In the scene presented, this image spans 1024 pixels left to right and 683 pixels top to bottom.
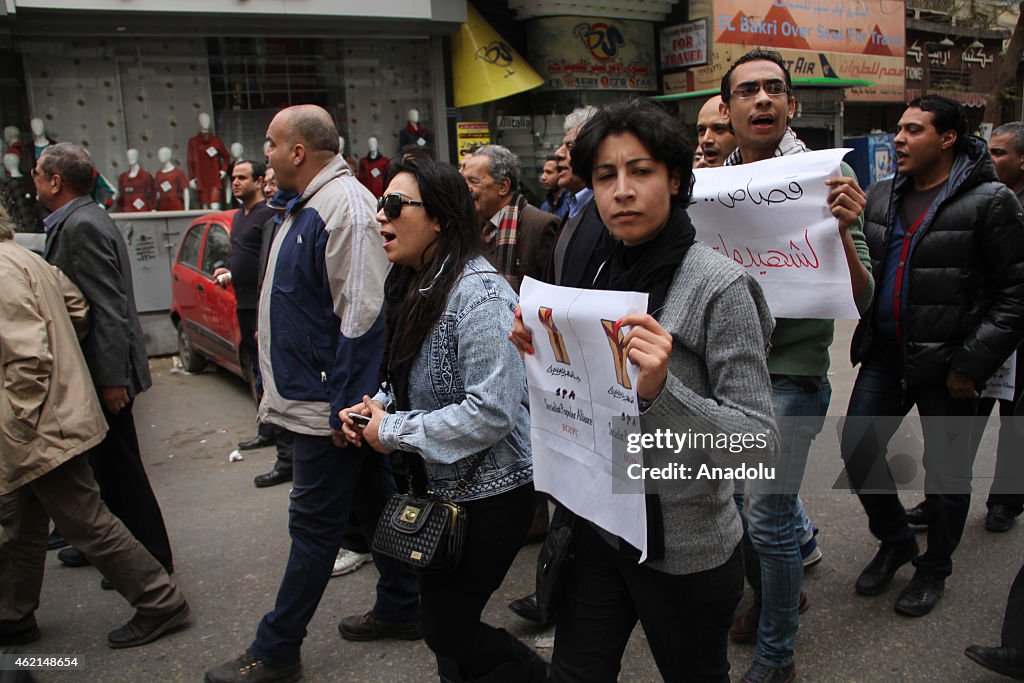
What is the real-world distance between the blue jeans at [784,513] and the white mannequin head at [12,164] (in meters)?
10.5

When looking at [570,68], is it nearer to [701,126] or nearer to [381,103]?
[381,103]

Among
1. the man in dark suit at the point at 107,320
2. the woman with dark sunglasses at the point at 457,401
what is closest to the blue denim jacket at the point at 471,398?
the woman with dark sunglasses at the point at 457,401

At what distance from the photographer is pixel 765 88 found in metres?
2.97

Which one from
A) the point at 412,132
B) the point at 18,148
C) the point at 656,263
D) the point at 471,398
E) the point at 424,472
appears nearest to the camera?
the point at 656,263

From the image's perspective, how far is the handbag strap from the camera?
253 cm

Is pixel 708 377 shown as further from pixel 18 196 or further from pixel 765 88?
pixel 18 196

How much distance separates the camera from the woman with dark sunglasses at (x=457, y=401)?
2457 millimetres

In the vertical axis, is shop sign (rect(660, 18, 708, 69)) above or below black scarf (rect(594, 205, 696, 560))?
above

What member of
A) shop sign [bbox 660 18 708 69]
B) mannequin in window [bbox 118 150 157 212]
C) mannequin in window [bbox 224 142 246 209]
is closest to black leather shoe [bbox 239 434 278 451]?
mannequin in window [bbox 118 150 157 212]

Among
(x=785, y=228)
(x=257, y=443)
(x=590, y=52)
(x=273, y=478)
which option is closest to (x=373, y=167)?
(x=590, y=52)

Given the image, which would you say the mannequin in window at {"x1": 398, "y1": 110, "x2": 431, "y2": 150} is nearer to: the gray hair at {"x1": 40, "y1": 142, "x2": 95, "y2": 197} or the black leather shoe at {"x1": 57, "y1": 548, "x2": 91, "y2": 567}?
the gray hair at {"x1": 40, "y1": 142, "x2": 95, "y2": 197}

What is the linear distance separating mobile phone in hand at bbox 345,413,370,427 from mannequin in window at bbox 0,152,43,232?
30.0 ft

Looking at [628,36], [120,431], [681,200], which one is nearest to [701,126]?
[681,200]

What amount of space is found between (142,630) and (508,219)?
2530 millimetres
